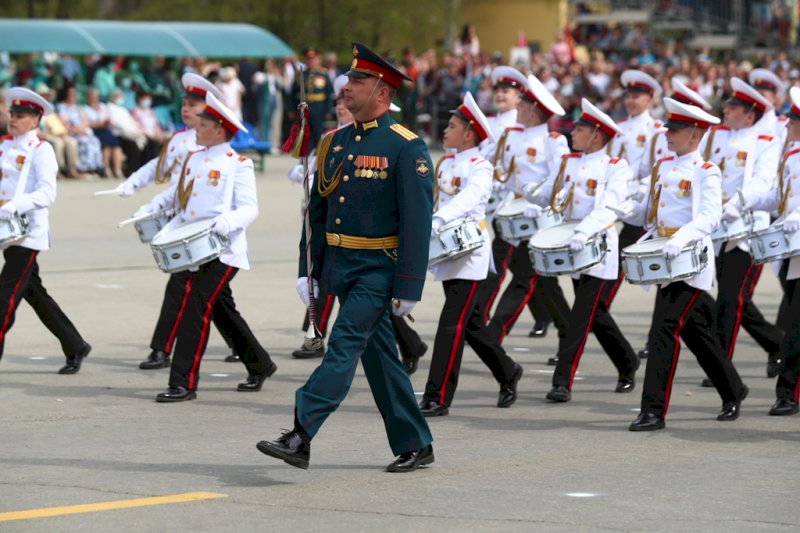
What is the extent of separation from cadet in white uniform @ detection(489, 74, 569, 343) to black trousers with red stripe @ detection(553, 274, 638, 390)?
38.3 inches

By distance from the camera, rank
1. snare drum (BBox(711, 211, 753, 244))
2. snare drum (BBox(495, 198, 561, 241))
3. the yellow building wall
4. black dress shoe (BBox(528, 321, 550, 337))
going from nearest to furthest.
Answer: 1. snare drum (BBox(711, 211, 753, 244))
2. snare drum (BBox(495, 198, 561, 241))
3. black dress shoe (BBox(528, 321, 550, 337))
4. the yellow building wall

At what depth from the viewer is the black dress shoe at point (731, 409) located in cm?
918

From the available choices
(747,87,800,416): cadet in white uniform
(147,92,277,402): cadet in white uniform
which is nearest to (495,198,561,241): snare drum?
(747,87,800,416): cadet in white uniform

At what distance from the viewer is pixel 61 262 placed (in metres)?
16.4

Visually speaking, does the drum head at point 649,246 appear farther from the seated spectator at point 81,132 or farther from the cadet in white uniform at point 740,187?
the seated spectator at point 81,132

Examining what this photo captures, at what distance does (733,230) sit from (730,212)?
155 mm

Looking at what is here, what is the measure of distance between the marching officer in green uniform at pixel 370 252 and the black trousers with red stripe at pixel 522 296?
346cm

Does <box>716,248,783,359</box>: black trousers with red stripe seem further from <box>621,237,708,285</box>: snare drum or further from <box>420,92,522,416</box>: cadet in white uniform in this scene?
<box>621,237,708,285</box>: snare drum

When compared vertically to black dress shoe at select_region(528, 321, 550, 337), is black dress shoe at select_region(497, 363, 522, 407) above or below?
above

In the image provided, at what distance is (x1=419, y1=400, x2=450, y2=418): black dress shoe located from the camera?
9.24 meters

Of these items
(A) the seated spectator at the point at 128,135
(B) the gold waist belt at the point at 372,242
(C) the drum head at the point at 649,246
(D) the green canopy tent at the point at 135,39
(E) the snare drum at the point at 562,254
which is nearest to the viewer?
(B) the gold waist belt at the point at 372,242

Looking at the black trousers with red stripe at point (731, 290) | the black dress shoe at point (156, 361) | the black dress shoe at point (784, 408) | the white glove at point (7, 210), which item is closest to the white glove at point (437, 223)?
the black dress shoe at point (784, 408)

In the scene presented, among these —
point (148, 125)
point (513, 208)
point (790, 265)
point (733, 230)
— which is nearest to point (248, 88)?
point (148, 125)

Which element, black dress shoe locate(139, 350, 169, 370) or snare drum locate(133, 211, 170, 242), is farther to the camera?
black dress shoe locate(139, 350, 169, 370)
